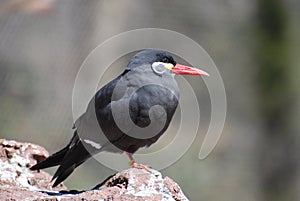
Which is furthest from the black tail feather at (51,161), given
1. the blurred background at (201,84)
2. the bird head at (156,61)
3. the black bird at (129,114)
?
the blurred background at (201,84)

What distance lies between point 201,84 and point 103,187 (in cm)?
311

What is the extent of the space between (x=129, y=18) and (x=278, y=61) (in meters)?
1.50

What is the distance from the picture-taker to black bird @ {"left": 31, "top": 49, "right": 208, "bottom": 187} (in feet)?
9.12

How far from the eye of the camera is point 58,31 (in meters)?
4.74

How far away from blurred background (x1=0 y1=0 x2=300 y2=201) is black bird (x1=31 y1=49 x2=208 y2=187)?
136 centimetres

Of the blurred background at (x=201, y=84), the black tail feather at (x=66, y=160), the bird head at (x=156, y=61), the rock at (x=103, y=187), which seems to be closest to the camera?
the rock at (x=103, y=187)

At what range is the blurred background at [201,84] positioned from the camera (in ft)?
14.7

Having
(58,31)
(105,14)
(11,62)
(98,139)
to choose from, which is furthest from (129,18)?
(98,139)

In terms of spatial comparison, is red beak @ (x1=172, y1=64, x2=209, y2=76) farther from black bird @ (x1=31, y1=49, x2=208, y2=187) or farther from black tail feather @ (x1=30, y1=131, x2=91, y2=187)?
black tail feather @ (x1=30, y1=131, x2=91, y2=187)

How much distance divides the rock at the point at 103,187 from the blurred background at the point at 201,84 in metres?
1.40

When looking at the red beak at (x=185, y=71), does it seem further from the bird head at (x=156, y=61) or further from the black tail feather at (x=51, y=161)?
the black tail feather at (x=51, y=161)

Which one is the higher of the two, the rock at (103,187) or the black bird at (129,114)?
the black bird at (129,114)

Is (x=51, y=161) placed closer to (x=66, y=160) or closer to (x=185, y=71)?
(x=66, y=160)

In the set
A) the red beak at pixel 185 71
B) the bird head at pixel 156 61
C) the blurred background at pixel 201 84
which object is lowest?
the blurred background at pixel 201 84
